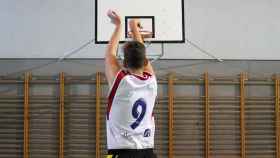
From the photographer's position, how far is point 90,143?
595 centimetres

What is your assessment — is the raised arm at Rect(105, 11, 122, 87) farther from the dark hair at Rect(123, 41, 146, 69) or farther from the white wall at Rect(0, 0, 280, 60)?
the white wall at Rect(0, 0, 280, 60)

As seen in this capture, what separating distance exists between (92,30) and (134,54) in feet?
13.9

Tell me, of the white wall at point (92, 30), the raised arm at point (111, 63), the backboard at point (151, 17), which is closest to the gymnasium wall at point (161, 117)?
the white wall at point (92, 30)

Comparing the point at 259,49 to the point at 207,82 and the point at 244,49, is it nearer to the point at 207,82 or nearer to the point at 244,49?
the point at 244,49

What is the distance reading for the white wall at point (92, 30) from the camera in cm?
612

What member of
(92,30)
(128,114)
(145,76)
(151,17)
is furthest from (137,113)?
(92,30)

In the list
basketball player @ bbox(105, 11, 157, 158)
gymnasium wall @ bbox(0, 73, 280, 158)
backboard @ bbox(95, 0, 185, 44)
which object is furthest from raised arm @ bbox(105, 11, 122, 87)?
gymnasium wall @ bbox(0, 73, 280, 158)

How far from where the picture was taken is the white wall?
6.12 m

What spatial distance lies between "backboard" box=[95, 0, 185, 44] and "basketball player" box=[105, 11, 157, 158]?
2624mm

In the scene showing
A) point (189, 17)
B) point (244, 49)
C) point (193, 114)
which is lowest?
point (193, 114)

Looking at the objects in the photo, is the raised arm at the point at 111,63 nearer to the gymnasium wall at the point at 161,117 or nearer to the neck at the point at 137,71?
the neck at the point at 137,71

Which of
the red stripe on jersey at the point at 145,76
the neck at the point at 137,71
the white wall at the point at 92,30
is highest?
the white wall at the point at 92,30

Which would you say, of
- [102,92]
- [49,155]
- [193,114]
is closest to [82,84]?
[102,92]

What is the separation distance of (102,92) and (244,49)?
233 centimetres
